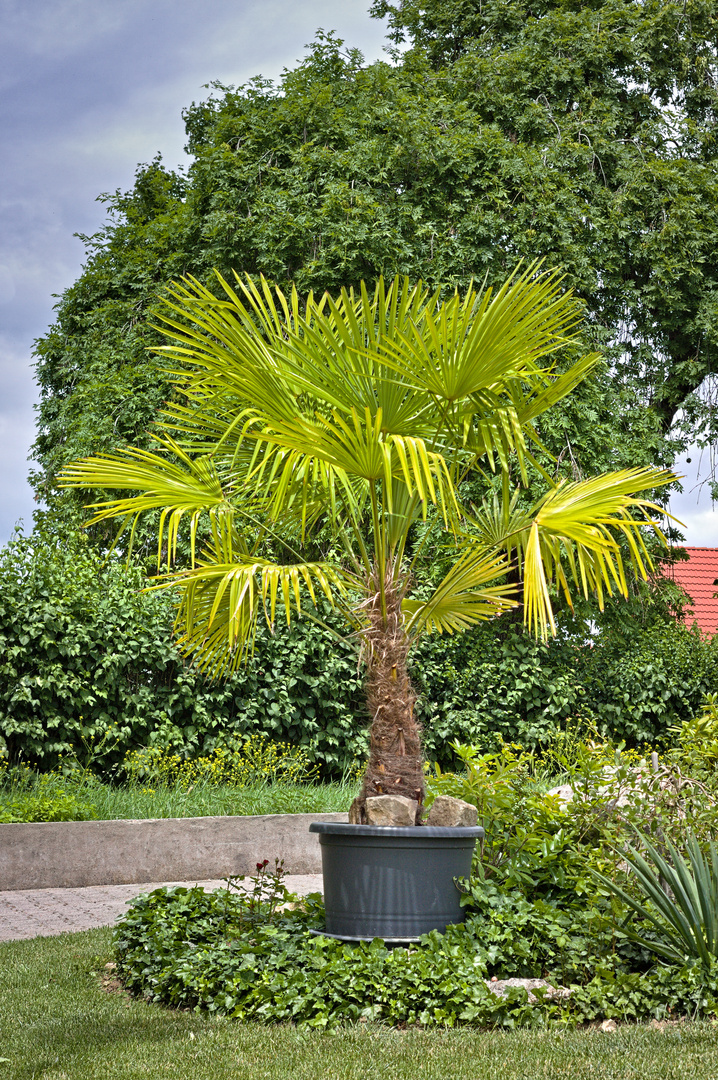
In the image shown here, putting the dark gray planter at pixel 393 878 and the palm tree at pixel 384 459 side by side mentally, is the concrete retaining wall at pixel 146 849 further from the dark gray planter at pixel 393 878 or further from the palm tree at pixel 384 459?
the dark gray planter at pixel 393 878

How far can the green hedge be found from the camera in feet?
30.0

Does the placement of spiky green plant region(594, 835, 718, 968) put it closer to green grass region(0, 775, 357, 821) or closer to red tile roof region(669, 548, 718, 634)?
green grass region(0, 775, 357, 821)

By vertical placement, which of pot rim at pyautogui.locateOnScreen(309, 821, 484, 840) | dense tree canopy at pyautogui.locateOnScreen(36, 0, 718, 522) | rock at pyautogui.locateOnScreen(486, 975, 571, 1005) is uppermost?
dense tree canopy at pyautogui.locateOnScreen(36, 0, 718, 522)

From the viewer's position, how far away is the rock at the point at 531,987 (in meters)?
4.02

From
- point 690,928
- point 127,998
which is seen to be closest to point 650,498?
point 690,928

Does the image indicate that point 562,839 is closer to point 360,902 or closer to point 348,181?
point 360,902

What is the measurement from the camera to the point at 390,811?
181 inches

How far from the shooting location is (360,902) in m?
4.46

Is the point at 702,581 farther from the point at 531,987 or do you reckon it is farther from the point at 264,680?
the point at 531,987

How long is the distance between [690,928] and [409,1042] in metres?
1.40

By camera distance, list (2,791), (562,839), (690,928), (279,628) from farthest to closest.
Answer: (279,628) → (2,791) → (562,839) → (690,928)

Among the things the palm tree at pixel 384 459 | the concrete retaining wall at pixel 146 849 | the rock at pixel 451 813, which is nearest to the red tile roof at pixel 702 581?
the concrete retaining wall at pixel 146 849

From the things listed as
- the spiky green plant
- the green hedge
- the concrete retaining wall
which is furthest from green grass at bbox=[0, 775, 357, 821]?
the spiky green plant

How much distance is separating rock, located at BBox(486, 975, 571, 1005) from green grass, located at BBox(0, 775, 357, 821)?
428 centimetres
